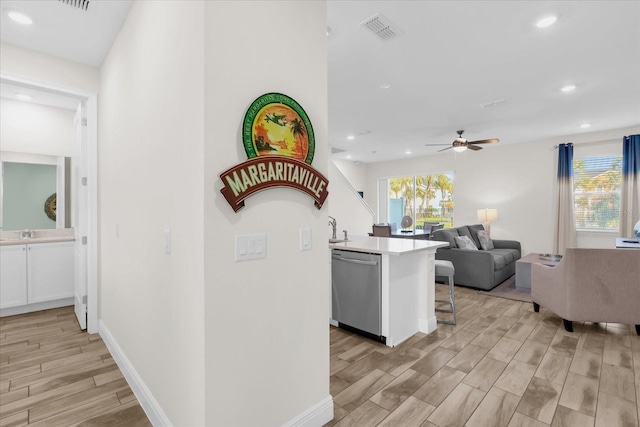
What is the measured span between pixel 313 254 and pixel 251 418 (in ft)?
2.77

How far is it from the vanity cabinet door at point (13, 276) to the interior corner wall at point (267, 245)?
3.76 m

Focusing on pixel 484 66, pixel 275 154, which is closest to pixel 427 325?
pixel 275 154

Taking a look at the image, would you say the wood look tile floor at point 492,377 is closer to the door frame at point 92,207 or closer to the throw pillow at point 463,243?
the throw pillow at point 463,243

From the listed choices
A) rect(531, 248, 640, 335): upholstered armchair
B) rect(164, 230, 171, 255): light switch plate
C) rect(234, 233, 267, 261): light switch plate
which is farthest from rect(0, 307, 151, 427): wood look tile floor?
rect(531, 248, 640, 335): upholstered armchair

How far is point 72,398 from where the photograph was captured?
2049 millimetres

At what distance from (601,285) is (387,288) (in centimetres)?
210

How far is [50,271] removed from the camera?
3785 mm

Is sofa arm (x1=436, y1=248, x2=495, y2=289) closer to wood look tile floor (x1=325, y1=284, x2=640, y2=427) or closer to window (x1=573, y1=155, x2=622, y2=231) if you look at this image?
wood look tile floor (x1=325, y1=284, x2=640, y2=427)

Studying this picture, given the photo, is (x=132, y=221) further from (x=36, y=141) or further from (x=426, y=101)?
(x=426, y=101)

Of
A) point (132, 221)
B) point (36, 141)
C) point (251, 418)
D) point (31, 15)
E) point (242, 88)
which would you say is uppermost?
point (31, 15)

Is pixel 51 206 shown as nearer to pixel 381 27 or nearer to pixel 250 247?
pixel 250 247

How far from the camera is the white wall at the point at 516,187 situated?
6504 mm

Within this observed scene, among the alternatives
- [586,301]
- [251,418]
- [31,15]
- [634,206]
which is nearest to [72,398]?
[251,418]

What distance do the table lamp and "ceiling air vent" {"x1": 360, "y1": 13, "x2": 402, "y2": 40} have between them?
556cm
